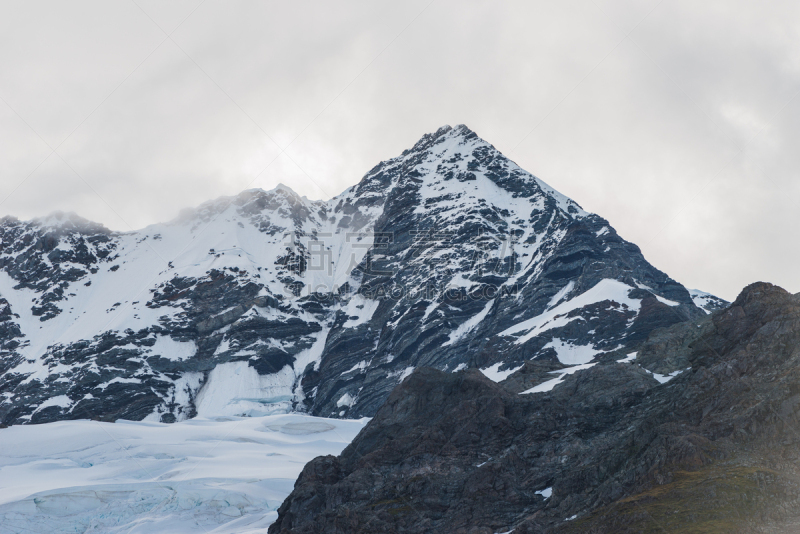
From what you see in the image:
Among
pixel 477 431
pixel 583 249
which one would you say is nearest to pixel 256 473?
pixel 477 431

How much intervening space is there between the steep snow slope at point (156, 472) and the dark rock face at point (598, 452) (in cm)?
2796

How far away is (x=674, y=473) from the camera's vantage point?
52.3m

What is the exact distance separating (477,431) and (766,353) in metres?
26.4

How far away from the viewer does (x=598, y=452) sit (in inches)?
2440

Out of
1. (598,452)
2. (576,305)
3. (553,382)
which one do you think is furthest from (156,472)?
(598,452)

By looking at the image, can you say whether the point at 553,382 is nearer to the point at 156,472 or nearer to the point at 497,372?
the point at 497,372

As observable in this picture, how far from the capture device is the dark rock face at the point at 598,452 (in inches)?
1929

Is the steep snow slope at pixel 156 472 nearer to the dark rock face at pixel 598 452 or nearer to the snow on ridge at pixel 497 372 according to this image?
the dark rock face at pixel 598 452

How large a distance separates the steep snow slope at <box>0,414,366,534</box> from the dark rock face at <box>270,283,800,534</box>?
2796cm

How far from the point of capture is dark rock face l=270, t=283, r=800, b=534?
49000 mm

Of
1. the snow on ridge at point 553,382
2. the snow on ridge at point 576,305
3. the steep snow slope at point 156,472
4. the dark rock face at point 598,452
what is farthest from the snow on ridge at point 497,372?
the dark rock face at point 598,452

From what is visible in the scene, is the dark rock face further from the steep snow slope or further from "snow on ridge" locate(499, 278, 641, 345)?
"snow on ridge" locate(499, 278, 641, 345)

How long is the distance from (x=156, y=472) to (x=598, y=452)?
287 feet

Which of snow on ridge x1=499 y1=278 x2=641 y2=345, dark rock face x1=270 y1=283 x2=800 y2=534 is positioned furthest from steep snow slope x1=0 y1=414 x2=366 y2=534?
snow on ridge x1=499 y1=278 x2=641 y2=345
